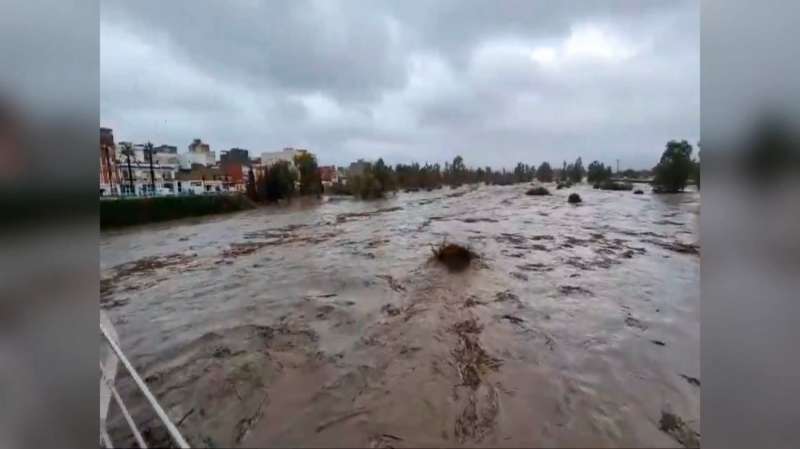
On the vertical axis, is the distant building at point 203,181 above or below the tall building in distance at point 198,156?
below

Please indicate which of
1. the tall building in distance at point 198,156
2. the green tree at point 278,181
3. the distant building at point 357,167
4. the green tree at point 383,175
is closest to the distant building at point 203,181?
the tall building in distance at point 198,156

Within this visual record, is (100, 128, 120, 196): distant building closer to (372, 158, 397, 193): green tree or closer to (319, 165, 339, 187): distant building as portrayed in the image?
(319, 165, 339, 187): distant building

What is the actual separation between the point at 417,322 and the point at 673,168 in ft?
4.59

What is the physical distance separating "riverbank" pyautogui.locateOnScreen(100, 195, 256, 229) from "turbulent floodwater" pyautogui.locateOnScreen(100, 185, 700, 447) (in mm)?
50

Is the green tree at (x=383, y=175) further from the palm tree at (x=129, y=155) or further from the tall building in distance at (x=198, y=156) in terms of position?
the palm tree at (x=129, y=155)

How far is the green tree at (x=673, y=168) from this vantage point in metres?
0.95

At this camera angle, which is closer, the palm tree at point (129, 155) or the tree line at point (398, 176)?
the palm tree at point (129, 155)

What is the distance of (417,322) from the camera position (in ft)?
6.75

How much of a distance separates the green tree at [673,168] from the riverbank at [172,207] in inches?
64.4

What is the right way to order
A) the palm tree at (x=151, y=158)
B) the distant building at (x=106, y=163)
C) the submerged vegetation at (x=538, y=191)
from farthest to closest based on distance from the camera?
1. the submerged vegetation at (x=538, y=191)
2. the palm tree at (x=151, y=158)
3. the distant building at (x=106, y=163)

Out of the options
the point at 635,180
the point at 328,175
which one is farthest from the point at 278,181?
the point at 635,180
